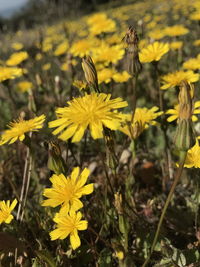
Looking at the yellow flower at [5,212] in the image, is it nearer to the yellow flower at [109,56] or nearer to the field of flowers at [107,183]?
the field of flowers at [107,183]

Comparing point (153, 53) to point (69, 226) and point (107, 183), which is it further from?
point (69, 226)

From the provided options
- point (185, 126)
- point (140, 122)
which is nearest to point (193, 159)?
point (140, 122)

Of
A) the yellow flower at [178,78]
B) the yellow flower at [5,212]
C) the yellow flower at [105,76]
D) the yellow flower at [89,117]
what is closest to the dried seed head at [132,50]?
the yellow flower at [89,117]

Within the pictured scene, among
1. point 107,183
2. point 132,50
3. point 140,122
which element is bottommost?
point 107,183

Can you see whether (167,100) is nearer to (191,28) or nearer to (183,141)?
(183,141)

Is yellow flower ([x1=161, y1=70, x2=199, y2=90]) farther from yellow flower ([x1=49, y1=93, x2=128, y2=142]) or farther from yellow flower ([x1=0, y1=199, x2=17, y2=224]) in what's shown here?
yellow flower ([x1=0, y1=199, x2=17, y2=224])

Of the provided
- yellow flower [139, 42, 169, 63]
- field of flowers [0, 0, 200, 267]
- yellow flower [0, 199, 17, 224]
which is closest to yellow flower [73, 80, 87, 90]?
field of flowers [0, 0, 200, 267]
